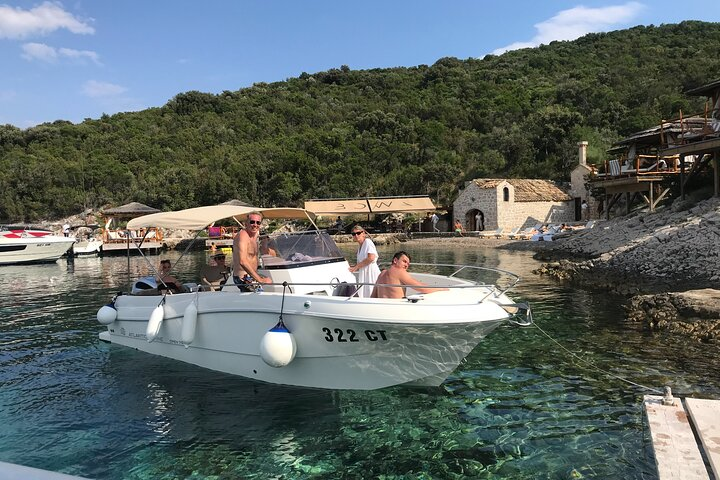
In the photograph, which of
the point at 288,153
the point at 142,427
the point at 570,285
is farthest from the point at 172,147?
the point at 142,427

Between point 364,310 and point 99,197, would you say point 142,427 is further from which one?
point 99,197

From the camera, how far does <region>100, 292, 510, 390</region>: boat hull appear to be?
221 inches

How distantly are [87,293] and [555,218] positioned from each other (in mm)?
32916

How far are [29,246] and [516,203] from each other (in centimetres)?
3318

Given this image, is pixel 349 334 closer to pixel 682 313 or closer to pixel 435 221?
pixel 682 313

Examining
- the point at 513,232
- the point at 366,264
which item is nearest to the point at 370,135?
the point at 513,232

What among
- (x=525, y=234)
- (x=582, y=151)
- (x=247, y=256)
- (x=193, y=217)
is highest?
(x=582, y=151)

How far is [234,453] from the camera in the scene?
5.31 metres

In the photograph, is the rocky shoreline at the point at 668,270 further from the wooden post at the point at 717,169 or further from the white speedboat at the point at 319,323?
the white speedboat at the point at 319,323

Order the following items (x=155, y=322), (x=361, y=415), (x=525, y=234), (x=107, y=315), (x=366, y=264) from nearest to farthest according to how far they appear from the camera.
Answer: (x=361, y=415)
(x=366, y=264)
(x=155, y=322)
(x=107, y=315)
(x=525, y=234)

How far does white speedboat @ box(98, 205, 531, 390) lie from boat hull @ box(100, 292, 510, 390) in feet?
0.04

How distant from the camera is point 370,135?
6053 cm

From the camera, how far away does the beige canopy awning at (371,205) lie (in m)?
39.3

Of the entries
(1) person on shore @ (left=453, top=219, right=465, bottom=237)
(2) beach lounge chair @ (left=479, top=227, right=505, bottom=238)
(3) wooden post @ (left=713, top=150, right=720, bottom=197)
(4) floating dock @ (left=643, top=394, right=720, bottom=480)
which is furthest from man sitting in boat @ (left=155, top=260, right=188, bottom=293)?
(1) person on shore @ (left=453, top=219, right=465, bottom=237)
